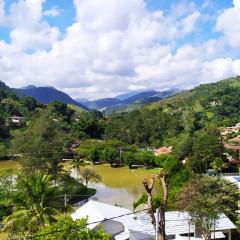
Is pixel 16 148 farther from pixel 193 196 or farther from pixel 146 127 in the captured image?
pixel 146 127

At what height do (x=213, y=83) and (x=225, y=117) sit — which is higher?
(x=213, y=83)

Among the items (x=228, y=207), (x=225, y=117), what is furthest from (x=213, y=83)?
(x=228, y=207)

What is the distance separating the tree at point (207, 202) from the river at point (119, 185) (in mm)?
13647

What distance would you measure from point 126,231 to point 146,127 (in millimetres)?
65274

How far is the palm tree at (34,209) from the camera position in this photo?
2166 centimetres

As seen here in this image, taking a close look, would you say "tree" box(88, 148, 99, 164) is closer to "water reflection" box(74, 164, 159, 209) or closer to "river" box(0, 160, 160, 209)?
"river" box(0, 160, 160, 209)

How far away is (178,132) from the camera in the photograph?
8881 centimetres

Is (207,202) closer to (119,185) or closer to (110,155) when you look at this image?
(119,185)

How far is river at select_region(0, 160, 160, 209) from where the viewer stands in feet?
141

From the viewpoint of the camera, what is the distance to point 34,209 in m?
22.1

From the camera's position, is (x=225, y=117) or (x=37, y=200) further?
(x=225, y=117)

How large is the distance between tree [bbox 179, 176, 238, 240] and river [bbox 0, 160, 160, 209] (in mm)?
13647

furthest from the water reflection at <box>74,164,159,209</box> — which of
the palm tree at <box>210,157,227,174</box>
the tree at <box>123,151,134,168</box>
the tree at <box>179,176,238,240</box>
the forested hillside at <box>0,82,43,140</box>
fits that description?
the forested hillside at <box>0,82,43,140</box>

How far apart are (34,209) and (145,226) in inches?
247
